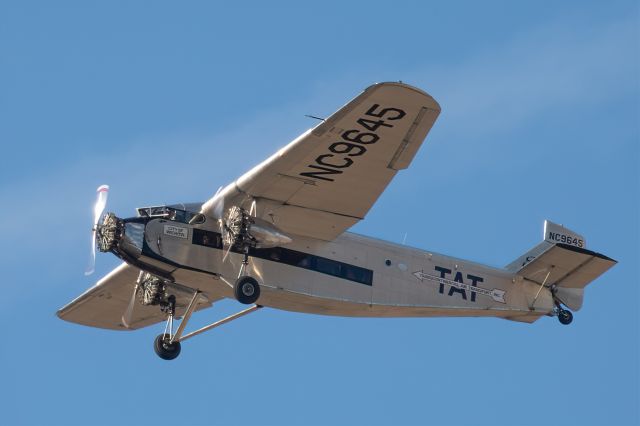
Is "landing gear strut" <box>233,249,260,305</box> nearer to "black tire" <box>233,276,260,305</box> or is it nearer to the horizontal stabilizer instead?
"black tire" <box>233,276,260,305</box>

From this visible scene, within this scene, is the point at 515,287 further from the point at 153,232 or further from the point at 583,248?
the point at 153,232

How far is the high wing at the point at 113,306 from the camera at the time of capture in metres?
39.0

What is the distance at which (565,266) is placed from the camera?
38.8m

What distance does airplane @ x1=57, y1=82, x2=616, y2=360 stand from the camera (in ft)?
110

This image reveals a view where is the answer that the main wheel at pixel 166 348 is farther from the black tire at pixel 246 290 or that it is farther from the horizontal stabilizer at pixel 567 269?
the horizontal stabilizer at pixel 567 269

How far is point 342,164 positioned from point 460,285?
5803mm

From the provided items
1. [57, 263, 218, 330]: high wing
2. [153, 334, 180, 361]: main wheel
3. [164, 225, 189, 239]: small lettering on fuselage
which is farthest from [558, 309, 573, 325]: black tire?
[164, 225, 189, 239]: small lettering on fuselage

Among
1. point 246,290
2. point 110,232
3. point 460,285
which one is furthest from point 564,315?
point 110,232

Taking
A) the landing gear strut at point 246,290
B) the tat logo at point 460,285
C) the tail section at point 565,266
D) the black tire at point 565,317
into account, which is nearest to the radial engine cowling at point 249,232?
the landing gear strut at point 246,290

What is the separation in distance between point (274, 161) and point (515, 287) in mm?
8761

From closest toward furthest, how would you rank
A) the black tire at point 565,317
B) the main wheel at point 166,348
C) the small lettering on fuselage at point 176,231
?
the small lettering on fuselage at point 176,231 → the main wheel at point 166,348 → the black tire at point 565,317

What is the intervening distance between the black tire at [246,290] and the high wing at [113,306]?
3584 millimetres

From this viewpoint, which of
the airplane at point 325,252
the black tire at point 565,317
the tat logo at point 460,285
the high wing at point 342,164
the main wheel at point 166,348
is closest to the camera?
the high wing at point 342,164

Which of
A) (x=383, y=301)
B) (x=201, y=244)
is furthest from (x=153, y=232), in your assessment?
(x=383, y=301)
